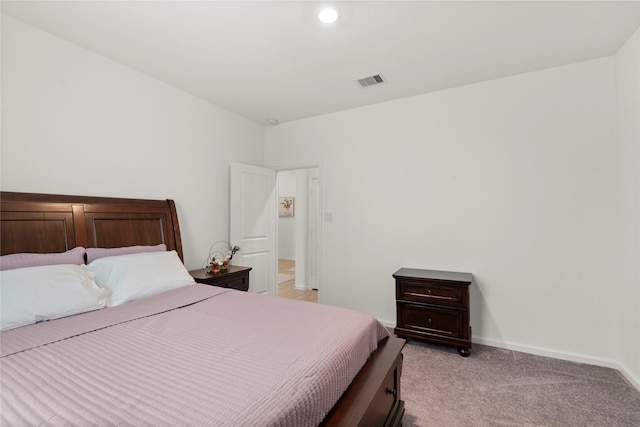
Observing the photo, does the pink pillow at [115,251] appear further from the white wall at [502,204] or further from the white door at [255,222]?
the white wall at [502,204]

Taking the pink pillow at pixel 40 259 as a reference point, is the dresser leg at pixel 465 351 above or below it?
below

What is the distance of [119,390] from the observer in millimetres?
987

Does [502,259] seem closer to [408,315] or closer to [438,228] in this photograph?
[438,228]

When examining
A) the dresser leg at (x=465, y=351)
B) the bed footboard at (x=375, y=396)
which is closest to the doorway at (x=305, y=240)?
the dresser leg at (x=465, y=351)

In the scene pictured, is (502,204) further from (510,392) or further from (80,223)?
(80,223)

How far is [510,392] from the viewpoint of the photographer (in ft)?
7.04

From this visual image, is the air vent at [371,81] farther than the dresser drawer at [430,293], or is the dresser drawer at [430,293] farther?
the air vent at [371,81]

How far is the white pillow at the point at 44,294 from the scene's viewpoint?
1510 millimetres

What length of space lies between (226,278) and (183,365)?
1900mm

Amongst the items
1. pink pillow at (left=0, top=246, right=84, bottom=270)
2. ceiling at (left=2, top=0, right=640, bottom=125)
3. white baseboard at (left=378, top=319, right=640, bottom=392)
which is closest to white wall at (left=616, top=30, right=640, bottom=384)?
white baseboard at (left=378, top=319, right=640, bottom=392)

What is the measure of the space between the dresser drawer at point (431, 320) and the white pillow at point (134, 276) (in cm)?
209

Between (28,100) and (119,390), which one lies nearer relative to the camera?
(119,390)

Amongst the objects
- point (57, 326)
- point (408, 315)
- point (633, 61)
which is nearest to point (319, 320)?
point (57, 326)

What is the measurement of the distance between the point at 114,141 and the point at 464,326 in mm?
3565
